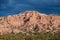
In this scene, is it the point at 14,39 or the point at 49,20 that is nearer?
the point at 14,39

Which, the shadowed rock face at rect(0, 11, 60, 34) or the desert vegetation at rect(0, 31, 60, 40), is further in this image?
the shadowed rock face at rect(0, 11, 60, 34)

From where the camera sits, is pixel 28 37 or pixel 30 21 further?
pixel 30 21

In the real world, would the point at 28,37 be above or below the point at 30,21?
above

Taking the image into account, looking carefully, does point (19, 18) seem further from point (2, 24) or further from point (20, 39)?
point (20, 39)

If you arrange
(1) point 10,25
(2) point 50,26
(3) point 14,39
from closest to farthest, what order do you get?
(3) point 14,39, (2) point 50,26, (1) point 10,25

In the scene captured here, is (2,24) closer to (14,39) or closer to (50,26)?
(50,26)

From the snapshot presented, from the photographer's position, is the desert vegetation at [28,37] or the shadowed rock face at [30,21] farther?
the shadowed rock face at [30,21]

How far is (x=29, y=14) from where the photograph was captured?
15212cm

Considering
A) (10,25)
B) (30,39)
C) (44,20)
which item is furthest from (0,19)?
(30,39)

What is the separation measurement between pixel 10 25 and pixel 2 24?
872 cm

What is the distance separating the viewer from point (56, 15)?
493 feet

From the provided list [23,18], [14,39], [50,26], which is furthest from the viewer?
[23,18]

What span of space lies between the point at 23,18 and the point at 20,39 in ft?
368

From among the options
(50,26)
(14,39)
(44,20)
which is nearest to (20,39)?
(14,39)
